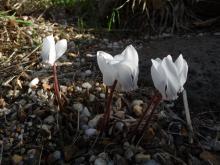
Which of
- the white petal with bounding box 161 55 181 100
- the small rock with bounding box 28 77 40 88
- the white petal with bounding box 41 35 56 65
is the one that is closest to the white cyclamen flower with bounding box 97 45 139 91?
the white petal with bounding box 161 55 181 100

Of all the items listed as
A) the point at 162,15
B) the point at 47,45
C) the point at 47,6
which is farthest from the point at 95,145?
the point at 47,6

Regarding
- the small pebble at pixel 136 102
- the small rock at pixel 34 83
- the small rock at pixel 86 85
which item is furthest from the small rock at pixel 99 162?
the small rock at pixel 34 83

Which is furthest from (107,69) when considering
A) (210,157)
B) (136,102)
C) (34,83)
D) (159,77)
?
(34,83)

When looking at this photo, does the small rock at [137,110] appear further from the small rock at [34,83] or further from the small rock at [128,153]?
the small rock at [34,83]

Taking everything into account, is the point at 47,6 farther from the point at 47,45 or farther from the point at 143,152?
the point at 143,152

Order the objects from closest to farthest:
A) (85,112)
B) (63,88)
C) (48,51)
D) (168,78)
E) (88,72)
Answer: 1. (168,78)
2. (48,51)
3. (85,112)
4. (63,88)
5. (88,72)

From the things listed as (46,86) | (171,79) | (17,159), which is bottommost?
(17,159)

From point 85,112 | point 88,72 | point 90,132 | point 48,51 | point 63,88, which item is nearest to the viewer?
point 48,51

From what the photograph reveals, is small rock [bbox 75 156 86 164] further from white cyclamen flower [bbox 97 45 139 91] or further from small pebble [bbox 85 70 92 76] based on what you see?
small pebble [bbox 85 70 92 76]

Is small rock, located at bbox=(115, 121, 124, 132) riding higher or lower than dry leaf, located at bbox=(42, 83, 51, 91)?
lower

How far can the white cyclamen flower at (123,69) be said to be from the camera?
1540 millimetres

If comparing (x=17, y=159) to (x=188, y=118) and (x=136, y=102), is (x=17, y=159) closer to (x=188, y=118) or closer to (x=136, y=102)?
(x=136, y=102)

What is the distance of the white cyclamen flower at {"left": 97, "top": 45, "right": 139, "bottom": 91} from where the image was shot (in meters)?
1.54

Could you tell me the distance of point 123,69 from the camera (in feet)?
5.05
